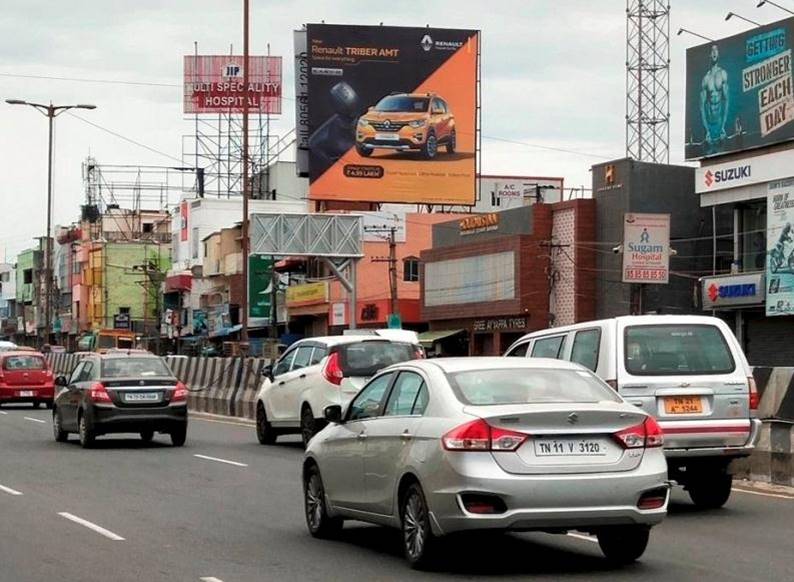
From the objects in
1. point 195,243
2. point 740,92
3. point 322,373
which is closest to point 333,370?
point 322,373

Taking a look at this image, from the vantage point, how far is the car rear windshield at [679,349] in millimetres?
15242

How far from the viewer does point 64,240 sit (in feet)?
440

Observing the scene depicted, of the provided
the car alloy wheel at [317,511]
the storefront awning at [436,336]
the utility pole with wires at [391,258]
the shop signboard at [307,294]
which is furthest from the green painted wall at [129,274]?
the car alloy wheel at [317,511]

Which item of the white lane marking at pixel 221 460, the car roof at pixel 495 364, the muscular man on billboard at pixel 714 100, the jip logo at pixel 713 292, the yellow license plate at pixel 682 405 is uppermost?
the muscular man on billboard at pixel 714 100

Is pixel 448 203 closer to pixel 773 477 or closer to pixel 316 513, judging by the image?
pixel 773 477

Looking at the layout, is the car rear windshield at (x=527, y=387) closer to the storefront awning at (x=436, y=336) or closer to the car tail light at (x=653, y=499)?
the car tail light at (x=653, y=499)

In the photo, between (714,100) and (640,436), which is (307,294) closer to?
(714,100)

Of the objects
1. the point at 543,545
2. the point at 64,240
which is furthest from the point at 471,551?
the point at 64,240

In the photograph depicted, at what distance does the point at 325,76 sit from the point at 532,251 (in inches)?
476

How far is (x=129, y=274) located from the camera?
12106cm

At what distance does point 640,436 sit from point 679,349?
4.56m

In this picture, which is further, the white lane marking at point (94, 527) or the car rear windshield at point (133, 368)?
the car rear windshield at point (133, 368)

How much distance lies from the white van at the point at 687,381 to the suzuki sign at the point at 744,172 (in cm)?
4023

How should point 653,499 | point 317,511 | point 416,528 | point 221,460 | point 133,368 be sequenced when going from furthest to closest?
point 133,368, point 221,460, point 317,511, point 416,528, point 653,499
